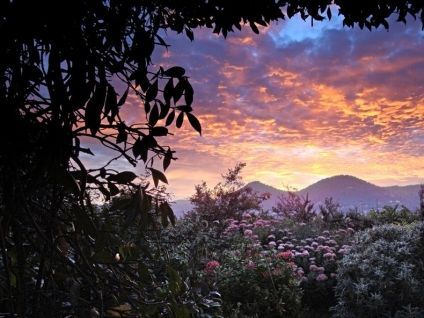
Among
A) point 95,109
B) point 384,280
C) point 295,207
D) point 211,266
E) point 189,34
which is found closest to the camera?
point 95,109

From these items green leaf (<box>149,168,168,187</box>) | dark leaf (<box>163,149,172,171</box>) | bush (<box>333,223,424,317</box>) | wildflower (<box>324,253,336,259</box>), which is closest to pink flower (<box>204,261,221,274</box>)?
bush (<box>333,223,424,317</box>)

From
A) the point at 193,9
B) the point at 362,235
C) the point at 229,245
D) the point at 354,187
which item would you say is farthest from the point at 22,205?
the point at 354,187

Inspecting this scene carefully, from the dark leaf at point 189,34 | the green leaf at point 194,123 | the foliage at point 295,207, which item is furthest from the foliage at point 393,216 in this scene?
the green leaf at point 194,123

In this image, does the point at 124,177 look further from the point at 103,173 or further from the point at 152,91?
the point at 152,91

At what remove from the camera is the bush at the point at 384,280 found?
17.4ft

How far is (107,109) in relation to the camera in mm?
1163

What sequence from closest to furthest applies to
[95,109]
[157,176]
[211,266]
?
[95,109] < [157,176] < [211,266]

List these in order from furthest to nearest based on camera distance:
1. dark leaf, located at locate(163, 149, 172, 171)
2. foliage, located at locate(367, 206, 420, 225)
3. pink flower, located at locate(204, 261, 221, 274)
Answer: foliage, located at locate(367, 206, 420, 225)
pink flower, located at locate(204, 261, 221, 274)
dark leaf, located at locate(163, 149, 172, 171)

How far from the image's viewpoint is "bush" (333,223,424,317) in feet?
17.4

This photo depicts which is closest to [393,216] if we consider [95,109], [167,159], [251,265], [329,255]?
[329,255]

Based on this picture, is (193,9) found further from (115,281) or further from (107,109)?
(115,281)

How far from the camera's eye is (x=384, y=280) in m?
5.58

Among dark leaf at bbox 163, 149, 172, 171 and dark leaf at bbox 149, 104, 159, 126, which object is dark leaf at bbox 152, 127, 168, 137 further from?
dark leaf at bbox 163, 149, 172, 171

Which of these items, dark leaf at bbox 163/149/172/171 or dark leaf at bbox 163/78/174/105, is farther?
dark leaf at bbox 163/149/172/171
